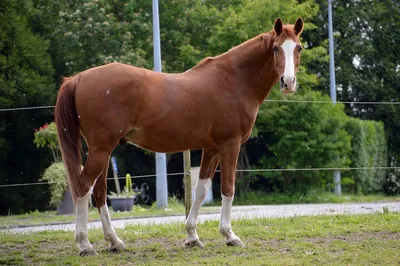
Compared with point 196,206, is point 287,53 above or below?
above

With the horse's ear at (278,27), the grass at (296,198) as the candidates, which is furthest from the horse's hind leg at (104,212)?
the grass at (296,198)

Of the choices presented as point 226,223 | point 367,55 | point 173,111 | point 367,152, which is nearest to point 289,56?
point 173,111

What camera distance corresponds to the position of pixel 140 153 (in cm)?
2403

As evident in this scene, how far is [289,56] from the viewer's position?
7.45 meters

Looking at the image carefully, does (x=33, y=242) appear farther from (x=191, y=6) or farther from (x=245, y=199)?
(x=191, y=6)

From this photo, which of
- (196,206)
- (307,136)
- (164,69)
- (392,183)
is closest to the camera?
(196,206)

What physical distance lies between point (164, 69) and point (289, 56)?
14.9m

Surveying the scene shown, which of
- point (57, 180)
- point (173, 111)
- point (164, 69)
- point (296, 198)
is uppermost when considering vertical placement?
point (164, 69)

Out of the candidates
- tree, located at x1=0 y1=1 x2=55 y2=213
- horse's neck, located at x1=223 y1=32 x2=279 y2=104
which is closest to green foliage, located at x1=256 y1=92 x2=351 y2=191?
tree, located at x1=0 y1=1 x2=55 y2=213

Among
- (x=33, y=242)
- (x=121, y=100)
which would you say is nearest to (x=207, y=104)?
(x=121, y=100)

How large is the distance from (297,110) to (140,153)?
5.53m

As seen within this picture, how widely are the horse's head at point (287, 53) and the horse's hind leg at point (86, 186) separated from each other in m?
1.98

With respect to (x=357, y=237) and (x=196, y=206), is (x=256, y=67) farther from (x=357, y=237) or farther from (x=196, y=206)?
(x=357, y=237)

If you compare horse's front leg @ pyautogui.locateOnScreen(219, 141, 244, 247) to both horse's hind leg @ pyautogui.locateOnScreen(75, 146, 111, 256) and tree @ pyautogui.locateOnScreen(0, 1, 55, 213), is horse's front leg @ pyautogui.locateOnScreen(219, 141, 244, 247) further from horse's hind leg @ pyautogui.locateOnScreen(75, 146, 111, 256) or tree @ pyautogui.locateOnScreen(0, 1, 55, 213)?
tree @ pyautogui.locateOnScreen(0, 1, 55, 213)
